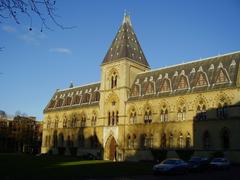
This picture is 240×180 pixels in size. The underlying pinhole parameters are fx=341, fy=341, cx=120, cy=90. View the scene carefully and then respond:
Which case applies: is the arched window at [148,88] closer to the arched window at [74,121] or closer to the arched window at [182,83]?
the arched window at [182,83]

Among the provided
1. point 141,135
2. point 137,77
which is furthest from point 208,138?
point 137,77

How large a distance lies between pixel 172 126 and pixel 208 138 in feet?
21.6

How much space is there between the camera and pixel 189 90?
173ft

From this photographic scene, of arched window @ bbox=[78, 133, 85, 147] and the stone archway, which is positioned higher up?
arched window @ bbox=[78, 133, 85, 147]

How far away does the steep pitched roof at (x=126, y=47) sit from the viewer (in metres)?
64.9

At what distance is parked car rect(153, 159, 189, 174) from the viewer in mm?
30172

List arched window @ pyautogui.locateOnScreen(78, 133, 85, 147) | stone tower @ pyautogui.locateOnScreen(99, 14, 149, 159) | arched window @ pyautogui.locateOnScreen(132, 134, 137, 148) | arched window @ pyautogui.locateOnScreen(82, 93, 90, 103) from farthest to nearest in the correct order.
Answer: arched window @ pyautogui.locateOnScreen(82, 93, 90, 103)
arched window @ pyautogui.locateOnScreen(78, 133, 85, 147)
stone tower @ pyautogui.locateOnScreen(99, 14, 149, 159)
arched window @ pyautogui.locateOnScreen(132, 134, 137, 148)

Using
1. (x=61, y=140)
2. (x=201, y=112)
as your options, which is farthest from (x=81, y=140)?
(x=201, y=112)

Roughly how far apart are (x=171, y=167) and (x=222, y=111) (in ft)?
65.5

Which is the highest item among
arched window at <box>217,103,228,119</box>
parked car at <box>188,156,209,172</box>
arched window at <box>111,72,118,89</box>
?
arched window at <box>111,72,118,89</box>

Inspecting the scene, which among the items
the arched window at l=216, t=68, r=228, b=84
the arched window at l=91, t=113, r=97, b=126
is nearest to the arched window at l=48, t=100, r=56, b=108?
the arched window at l=91, t=113, r=97, b=126

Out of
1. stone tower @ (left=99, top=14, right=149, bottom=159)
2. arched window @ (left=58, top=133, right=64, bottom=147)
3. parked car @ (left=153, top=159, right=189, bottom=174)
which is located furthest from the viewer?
arched window @ (left=58, top=133, right=64, bottom=147)

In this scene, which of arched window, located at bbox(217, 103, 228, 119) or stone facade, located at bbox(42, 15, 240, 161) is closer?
arched window, located at bbox(217, 103, 228, 119)

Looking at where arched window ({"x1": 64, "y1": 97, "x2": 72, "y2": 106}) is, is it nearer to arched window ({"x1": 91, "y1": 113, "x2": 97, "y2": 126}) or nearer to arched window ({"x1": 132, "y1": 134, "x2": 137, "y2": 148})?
arched window ({"x1": 91, "y1": 113, "x2": 97, "y2": 126})
